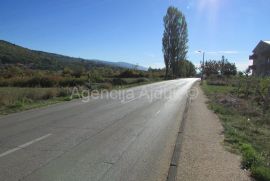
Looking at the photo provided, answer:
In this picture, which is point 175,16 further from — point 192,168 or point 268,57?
point 192,168

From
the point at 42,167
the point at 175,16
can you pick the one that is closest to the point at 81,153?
the point at 42,167

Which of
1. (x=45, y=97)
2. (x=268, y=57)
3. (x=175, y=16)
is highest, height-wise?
(x=175, y=16)

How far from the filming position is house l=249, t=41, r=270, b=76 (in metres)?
72.2

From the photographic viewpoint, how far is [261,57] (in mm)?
79188

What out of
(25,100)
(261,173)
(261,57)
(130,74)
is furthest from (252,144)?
(130,74)

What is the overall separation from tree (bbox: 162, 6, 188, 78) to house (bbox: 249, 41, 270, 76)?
16.9 metres

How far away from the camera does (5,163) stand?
691cm

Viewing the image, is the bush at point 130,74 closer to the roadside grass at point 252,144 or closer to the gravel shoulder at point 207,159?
the roadside grass at point 252,144

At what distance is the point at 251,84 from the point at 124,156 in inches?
1029

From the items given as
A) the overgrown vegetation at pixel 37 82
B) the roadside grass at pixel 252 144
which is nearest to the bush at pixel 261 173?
the roadside grass at pixel 252 144

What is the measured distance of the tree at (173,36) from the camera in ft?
248

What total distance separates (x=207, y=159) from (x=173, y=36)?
69696 millimetres

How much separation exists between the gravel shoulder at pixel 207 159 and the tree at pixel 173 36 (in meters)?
65.2

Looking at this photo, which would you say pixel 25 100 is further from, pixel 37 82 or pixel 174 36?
pixel 174 36
